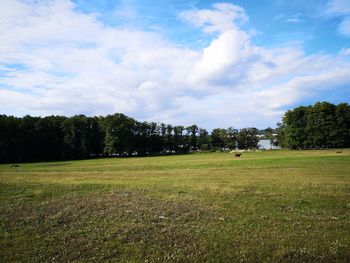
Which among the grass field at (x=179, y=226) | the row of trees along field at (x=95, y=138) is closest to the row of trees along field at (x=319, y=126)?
the row of trees along field at (x=95, y=138)

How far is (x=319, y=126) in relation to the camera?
125 m

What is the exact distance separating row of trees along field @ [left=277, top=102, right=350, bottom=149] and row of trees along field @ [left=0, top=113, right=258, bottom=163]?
152 ft

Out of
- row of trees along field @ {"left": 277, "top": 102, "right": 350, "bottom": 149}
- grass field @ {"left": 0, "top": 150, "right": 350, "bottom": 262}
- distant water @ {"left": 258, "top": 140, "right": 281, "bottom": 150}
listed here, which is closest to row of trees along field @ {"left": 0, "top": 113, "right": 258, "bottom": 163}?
distant water @ {"left": 258, "top": 140, "right": 281, "bottom": 150}

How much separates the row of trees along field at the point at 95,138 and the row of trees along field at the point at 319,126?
152 feet

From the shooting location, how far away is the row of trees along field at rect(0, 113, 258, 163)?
364ft

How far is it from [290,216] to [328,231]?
2.60 metres

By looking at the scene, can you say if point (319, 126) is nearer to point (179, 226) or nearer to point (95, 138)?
point (95, 138)

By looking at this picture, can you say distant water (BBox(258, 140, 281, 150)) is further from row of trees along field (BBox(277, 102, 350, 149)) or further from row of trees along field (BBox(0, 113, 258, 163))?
row of trees along field (BBox(277, 102, 350, 149))

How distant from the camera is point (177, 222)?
1424cm

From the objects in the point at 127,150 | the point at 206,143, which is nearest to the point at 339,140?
the point at 206,143

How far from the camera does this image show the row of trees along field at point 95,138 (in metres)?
111

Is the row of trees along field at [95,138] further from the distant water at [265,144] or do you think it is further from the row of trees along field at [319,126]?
the row of trees along field at [319,126]

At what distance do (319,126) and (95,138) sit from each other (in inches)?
3697

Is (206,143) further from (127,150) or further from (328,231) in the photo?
(328,231)
